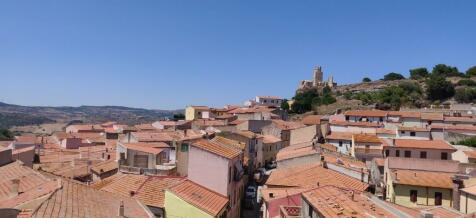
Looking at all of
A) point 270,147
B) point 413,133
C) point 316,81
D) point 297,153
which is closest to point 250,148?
point 297,153

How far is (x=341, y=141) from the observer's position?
186 ft

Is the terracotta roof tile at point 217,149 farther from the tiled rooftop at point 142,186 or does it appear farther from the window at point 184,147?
the window at point 184,147

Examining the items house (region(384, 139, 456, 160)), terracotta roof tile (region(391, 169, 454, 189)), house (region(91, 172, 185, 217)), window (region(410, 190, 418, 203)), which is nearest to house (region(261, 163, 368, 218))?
terracotta roof tile (region(391, 169, 454, 189))

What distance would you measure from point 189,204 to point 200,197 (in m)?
1.53

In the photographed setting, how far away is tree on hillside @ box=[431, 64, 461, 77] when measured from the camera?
404 feet

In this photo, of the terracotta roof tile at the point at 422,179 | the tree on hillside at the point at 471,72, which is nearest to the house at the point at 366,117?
the terracotta roof tile at the point at 422,179

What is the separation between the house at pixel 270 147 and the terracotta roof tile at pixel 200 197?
29811mm

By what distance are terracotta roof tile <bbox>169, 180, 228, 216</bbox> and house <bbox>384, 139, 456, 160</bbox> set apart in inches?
1087

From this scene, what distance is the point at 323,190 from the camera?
20.0 metres

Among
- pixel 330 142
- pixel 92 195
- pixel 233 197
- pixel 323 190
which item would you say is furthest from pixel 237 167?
pixel 330 142

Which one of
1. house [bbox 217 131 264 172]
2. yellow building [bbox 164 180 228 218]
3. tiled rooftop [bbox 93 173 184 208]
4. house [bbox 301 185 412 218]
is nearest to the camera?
house [bbox 301 185 412 218]

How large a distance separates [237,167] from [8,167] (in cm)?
1372

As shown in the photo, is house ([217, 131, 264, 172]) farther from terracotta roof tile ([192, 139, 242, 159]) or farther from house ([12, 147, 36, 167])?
house ([12, 147, 36, 167])

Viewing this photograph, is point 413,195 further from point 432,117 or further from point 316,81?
point 316,81
